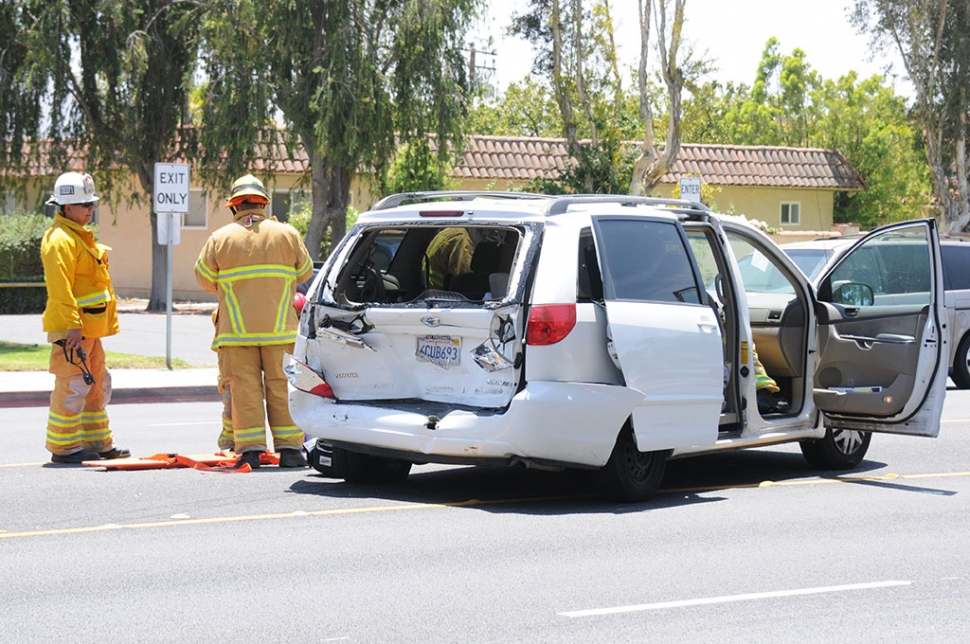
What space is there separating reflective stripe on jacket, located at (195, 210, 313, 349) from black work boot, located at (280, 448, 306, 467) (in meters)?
0.86

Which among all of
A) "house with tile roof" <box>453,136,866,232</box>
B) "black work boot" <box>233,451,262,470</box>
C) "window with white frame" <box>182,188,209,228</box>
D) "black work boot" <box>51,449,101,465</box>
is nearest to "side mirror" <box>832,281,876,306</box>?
"black work boot" <box>233,451,262,470</box>

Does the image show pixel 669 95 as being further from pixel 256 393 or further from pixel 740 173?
pixel 256 393

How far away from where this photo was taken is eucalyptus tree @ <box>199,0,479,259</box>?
2936cm

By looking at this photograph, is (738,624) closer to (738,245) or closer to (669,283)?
(669,283)

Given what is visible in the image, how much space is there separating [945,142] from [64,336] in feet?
129

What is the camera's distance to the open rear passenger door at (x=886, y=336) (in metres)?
9.34

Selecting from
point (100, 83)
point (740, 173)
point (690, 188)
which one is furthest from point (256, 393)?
point (740, 173)

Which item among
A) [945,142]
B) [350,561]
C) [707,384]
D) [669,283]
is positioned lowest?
[350,561]

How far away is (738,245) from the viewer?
85.7ft

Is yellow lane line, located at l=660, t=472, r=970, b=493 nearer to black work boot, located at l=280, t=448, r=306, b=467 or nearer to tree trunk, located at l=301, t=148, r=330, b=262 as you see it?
black work boot, located at l=280, t=448, r=306, b=467

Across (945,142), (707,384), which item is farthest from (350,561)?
(945,142)

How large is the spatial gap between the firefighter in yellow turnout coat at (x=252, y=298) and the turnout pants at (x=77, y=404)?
103 cm

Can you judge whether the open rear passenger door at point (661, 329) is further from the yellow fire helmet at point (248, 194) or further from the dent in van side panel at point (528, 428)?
the yellow fire helmet at point (248, 194)

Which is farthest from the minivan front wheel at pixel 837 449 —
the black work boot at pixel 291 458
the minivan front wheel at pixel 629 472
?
the black work boot at pixel 291 458
